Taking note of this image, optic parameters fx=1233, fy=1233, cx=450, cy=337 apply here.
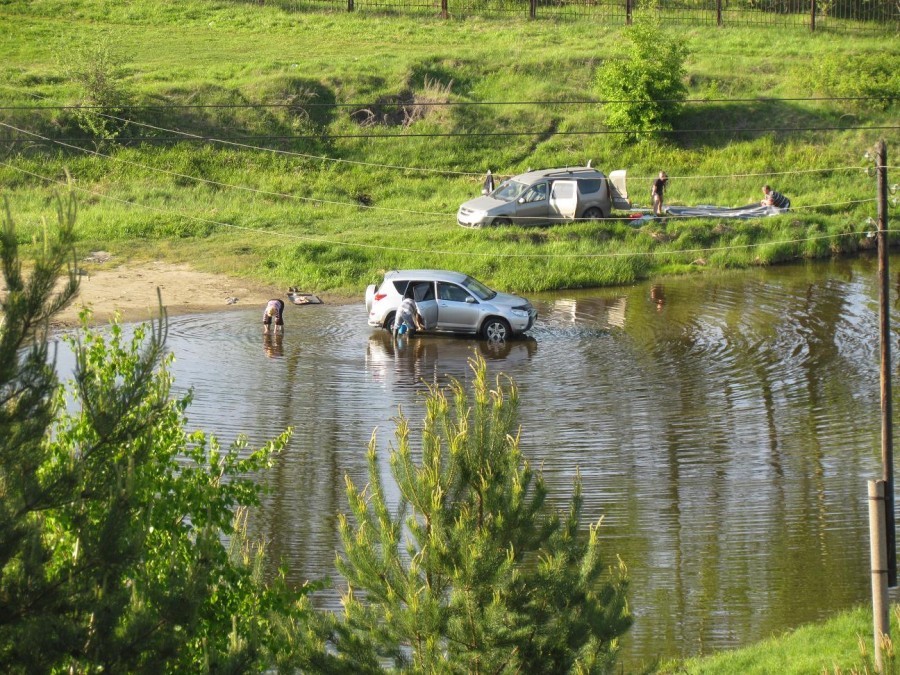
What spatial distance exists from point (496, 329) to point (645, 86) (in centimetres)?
2188

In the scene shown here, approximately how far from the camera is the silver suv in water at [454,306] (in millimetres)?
25922

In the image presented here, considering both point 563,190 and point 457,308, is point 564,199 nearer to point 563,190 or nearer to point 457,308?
point 563,190

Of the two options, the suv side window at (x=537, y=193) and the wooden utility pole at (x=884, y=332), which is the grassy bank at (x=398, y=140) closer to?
the suv side window at (x=537, y=193)

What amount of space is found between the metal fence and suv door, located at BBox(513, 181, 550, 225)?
82.8ft

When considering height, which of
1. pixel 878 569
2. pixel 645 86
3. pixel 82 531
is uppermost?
pixel 645 86

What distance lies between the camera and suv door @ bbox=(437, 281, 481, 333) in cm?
2597

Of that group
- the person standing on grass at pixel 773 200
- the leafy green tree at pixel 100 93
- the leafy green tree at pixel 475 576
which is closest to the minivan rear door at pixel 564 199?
the person standing on grass at pixel 773 200

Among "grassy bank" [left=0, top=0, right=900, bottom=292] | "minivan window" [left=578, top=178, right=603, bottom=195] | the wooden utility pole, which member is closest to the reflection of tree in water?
"grassy bank" [left=0, top=0, right=900, bottom=292]

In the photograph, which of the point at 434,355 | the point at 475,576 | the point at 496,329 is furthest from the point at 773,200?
the point at 475,576

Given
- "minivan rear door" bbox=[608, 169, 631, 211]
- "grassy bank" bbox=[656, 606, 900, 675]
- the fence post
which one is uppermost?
"minivan rear door" bbox=[608, 169, 631, 211]

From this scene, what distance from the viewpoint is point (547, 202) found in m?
35.8

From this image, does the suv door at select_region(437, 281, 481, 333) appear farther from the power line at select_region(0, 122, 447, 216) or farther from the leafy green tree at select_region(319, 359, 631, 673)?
the leafy green tree at select_region(319, 359, 631, 673)

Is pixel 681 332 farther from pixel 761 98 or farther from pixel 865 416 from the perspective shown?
pixel 761 98

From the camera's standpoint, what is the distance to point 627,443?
1939 cm
